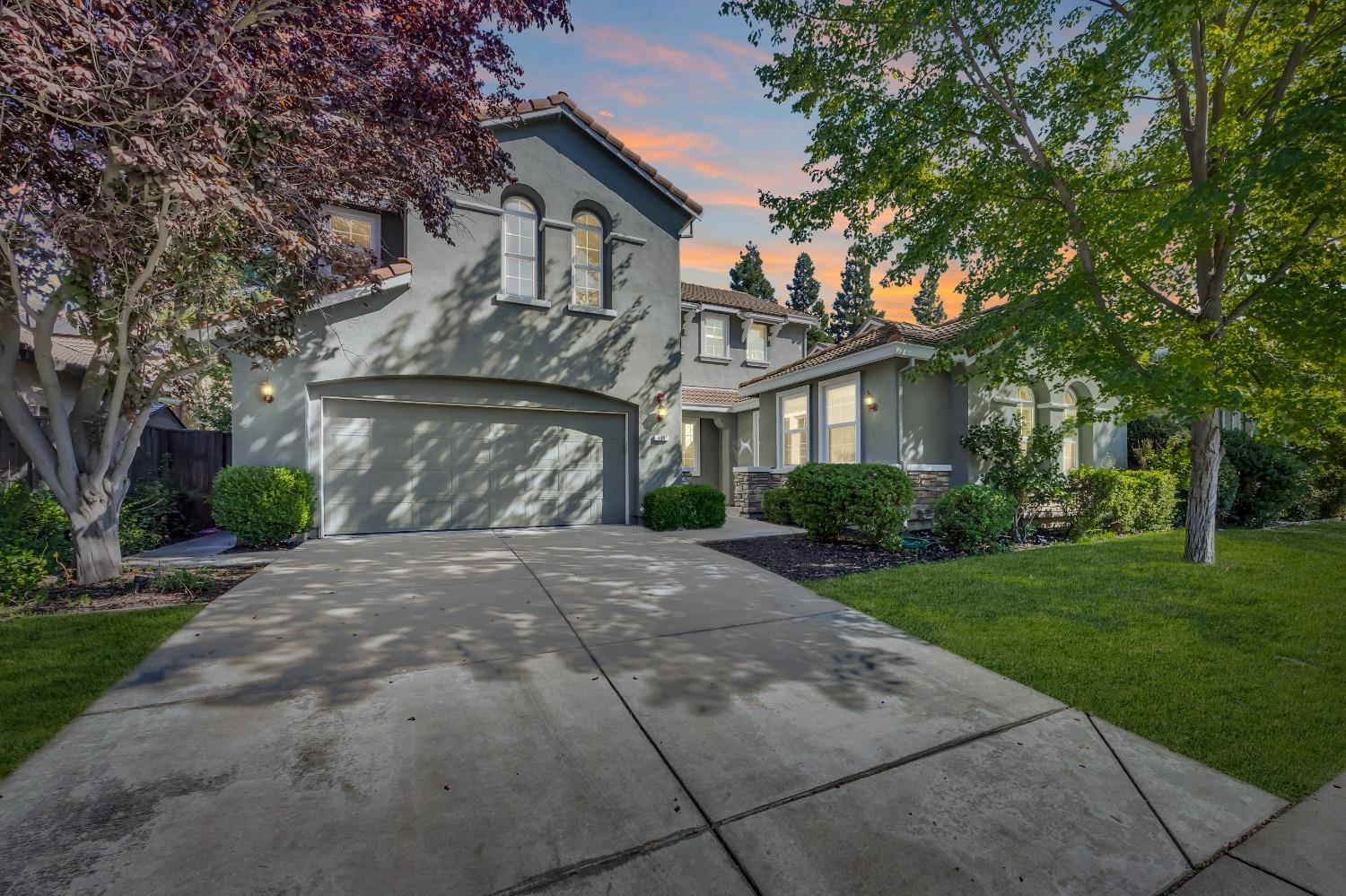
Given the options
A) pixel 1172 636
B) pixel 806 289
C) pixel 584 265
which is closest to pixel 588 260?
pixel 584 265

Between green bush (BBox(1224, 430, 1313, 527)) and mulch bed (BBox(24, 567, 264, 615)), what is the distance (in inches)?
656

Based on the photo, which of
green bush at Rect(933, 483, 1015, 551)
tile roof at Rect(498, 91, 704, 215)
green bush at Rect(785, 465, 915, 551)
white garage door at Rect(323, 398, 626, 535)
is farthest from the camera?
tile roof at Rect(498, 91, 704, 215)

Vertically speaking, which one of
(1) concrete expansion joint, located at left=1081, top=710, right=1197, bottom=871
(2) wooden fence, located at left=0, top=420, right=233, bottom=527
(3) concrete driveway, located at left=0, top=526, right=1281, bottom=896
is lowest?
(1) concrete expansion joint, located at left=1081, top=710, right=1197, bottom=871

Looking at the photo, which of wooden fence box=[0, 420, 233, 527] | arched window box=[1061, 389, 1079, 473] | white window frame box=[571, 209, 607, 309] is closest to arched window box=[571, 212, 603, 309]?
white window frame box=[571, 209, 607, 309]

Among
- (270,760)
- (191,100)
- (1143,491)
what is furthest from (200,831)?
(1143,491)

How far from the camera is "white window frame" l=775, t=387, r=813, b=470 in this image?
12258mm

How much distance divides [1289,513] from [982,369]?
416 inches

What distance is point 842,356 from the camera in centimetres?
1088

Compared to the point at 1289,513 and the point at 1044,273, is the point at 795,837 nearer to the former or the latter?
the point at 1044,273

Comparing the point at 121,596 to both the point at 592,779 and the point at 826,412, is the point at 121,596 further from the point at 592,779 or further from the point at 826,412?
the point at 826,412

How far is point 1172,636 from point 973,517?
3707 millimetres

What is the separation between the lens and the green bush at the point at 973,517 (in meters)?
7.84

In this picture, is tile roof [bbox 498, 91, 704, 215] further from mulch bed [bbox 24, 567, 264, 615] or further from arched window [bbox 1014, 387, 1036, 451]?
mulch bed [bbox 24, 567, 264, 615]

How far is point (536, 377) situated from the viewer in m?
9.76
